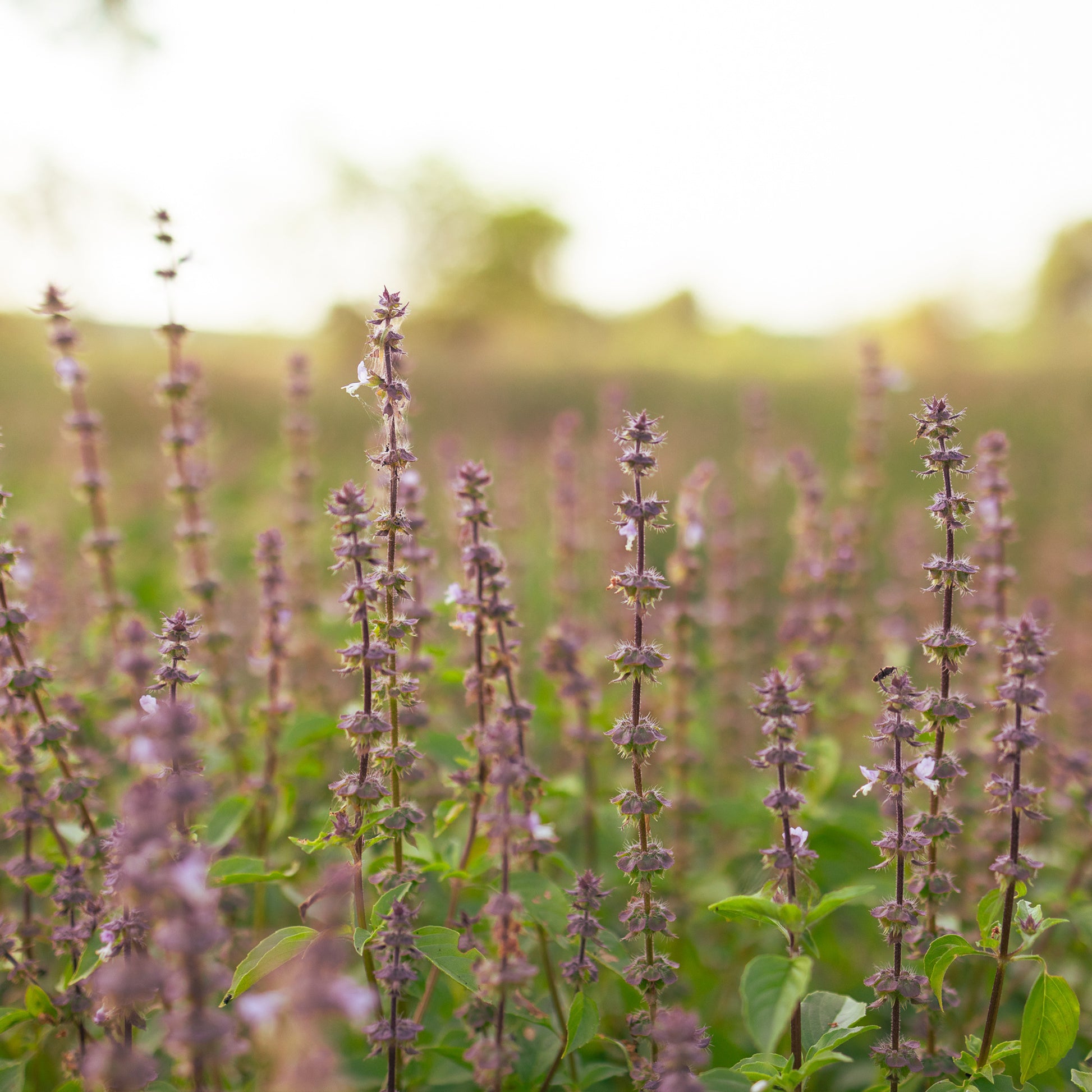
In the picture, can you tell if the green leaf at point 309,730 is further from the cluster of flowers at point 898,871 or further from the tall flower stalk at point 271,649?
the cluster of flowers at point 898,871

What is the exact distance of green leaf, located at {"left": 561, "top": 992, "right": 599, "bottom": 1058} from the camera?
2.49m

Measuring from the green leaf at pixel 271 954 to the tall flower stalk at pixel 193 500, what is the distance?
2033mm

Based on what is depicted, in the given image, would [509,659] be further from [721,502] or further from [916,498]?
[916,498]

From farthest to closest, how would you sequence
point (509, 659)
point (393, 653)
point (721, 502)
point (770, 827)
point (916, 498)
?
1. point (916, 498)
2. point (721, 502)
3. point (770, 827)
4. point (509, 659)
5. point (393, 653)

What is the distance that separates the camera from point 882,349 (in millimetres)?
Result: 5883

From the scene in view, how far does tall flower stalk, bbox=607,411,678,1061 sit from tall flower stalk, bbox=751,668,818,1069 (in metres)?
0.34

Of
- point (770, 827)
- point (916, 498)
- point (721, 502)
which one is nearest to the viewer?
point (770, 827)

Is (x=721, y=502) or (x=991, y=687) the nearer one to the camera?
(x=991, y=687)

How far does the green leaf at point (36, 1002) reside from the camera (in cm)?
269

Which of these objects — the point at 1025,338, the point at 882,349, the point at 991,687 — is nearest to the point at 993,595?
the point at 991,687

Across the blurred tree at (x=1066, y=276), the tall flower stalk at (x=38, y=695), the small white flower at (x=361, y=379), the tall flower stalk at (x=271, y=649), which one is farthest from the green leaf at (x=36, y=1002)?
the blurred tree at (x=1066, y=276)

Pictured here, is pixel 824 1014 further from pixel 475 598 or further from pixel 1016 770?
pixel 475 598

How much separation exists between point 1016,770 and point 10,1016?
3235mm

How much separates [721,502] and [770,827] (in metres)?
3.07
